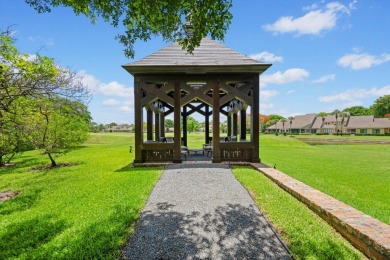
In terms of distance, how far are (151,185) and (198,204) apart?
2282 mm


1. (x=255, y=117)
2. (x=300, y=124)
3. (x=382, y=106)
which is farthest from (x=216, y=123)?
(x=382, y=106)

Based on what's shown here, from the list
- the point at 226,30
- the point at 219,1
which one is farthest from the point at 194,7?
the point at 226,30

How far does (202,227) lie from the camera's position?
4332 mm

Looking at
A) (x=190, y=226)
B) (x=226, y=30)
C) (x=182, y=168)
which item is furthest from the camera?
(x=182, y=168)

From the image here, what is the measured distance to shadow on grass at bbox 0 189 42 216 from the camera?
19.7 feet

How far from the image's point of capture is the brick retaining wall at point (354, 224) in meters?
3.26

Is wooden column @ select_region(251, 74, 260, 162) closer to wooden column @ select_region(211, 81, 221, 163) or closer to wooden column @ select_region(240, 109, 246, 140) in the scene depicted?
wooden column @ select_region(211, 81, 221, 163)

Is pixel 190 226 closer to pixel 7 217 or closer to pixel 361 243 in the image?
pixel 361 243

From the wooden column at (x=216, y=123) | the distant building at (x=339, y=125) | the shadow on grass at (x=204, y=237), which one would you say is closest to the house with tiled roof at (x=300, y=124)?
the distant building at (x=339, y=125)

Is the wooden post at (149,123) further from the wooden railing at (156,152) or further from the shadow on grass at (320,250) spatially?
the shadow on grass at (320,250)

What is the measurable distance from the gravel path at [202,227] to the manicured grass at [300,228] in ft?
0.89

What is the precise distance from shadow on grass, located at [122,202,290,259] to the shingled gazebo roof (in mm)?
7024

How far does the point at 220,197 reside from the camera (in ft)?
19.7

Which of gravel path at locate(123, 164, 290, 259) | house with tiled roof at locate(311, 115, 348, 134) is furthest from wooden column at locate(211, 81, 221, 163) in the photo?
house with tiled roof at locate(311, 115, 348, 134)
